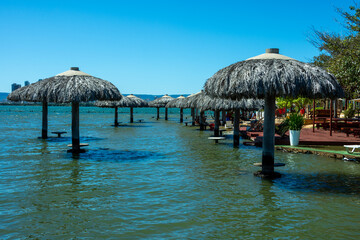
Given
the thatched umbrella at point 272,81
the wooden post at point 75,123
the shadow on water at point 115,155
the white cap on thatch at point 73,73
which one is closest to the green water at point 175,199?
the shadow on water at point 115,155

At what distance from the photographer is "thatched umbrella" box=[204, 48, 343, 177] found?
28.2 ft

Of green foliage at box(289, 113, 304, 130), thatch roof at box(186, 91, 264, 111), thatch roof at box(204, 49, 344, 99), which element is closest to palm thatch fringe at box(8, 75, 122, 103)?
thatch roof at box(186, 91, 264, 111)

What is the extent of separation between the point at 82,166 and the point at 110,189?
3.48m

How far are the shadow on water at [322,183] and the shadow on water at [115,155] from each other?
18.7 feet

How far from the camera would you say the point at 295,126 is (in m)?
15.6

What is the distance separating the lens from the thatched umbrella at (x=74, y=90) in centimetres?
1323

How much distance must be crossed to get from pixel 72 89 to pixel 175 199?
6.94 meters

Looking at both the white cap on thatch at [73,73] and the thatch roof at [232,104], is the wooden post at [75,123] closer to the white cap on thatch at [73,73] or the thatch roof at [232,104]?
the white cap on thatch at [73,73]

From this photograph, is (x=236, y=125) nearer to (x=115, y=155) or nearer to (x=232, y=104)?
(x=232, y=104)

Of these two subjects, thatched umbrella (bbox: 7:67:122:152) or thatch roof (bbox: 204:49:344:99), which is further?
thatched umbrella (bbox: 7:67:122:152)

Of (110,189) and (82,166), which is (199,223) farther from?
(82,166)

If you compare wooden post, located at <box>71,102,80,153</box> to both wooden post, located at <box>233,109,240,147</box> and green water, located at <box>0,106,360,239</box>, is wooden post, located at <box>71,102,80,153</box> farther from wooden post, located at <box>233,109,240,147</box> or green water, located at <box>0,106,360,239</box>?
wooden post, located at <box>233,109,240,147</box>

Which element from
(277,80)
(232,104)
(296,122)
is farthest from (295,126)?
(277,80)

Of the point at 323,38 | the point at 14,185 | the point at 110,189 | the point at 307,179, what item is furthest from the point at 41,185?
the point at 323,38
